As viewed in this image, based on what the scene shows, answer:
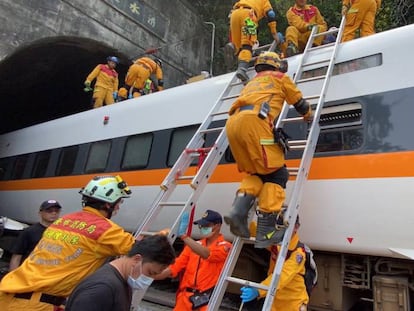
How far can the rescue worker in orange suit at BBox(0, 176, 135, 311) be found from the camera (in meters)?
2.33

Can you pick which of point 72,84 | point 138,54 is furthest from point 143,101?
point 72,84

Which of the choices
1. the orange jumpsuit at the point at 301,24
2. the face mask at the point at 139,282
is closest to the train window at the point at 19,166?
the orange jumpsuit at the point at 301,24

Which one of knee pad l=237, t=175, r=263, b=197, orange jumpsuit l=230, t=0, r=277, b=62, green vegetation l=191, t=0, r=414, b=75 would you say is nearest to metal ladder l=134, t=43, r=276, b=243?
knee pad l=237, t=175, r=263, b=197

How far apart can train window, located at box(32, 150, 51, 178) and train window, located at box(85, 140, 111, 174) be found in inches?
64.3

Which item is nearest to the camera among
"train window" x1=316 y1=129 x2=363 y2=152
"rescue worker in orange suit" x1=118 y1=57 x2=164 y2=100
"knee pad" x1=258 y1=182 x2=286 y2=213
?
"knee pad" x1=258 y1=182 x2=286 y2=213

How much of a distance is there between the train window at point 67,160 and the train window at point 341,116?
4646 mm

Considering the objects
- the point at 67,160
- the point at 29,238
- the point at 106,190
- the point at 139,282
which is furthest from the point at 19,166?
the point at 139,282

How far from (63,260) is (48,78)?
1283 cm

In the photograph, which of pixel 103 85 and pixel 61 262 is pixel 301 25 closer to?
pixel 103 85

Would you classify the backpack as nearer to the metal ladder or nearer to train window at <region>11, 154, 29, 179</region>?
the metal ladder

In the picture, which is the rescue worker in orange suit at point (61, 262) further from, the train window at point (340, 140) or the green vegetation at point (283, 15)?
the green vegetation at point (283, 15)

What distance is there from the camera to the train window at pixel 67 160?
7.18 m

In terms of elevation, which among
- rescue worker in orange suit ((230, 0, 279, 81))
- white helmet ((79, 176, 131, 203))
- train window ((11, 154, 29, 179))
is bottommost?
white helmet ((79, 176, 131, 203))

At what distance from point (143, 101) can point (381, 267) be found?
4.04m
